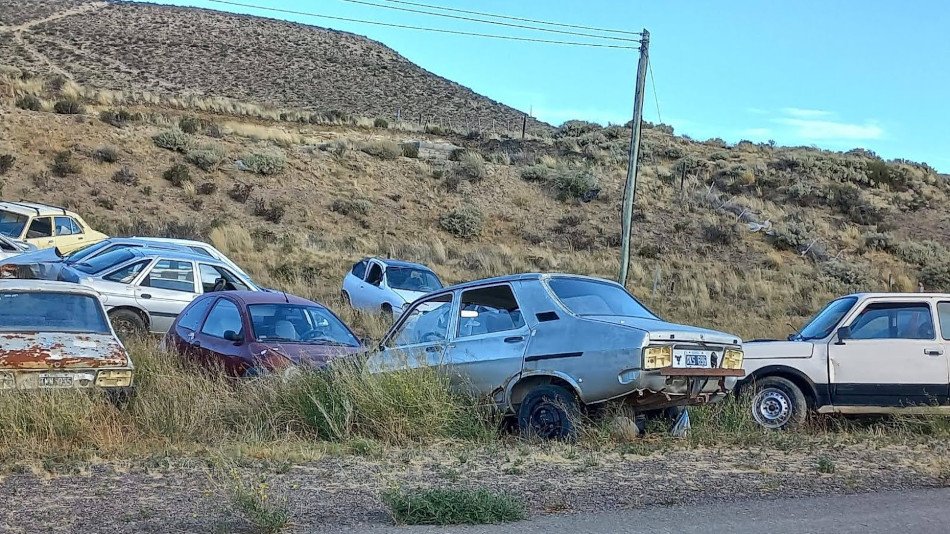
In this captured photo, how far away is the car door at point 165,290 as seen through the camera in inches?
595

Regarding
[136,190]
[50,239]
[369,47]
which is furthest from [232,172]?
[369,47]

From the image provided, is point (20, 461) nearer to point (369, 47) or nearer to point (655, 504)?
point (655, 504)

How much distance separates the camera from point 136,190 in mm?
34094

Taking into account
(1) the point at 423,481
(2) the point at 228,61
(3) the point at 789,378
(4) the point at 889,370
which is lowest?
(1) the point at 423,481

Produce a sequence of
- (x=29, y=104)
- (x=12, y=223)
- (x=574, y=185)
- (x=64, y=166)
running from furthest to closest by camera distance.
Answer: (x=574, y=185) → (x=29, y=104) → (x=64, y=166) → (x=12, y=223)

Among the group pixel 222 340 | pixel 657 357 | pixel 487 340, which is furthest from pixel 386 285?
pixel 657 357

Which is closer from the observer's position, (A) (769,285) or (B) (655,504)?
(B) (655,504)

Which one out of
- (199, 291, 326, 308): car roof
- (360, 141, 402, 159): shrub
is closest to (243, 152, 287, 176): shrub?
(360, 141, 402, 159): shrub

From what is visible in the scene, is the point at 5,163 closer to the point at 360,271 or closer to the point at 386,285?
the point at 360,271

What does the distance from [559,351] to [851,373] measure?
3.62 m

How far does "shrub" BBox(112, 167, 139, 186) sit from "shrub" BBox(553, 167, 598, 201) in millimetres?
16703

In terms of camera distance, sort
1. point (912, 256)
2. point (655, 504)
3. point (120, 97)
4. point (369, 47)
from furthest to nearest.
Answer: point (369, 47)
point (120, 97)
point (912, 256)
point (655, 504)

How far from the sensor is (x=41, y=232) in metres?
21.5

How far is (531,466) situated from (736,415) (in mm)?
3064
